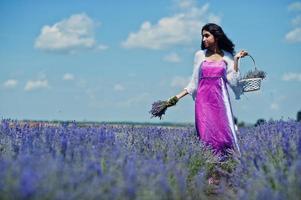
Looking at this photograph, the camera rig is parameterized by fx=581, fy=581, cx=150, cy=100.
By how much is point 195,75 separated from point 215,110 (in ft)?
1.50

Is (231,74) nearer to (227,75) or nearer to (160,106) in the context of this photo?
(227,75)

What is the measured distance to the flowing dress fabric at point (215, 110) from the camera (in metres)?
5.82

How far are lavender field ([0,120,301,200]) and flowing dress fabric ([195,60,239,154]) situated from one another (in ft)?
1.95

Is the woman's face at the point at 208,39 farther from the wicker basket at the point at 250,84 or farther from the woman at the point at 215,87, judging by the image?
the wicker basket at the point at 250,84

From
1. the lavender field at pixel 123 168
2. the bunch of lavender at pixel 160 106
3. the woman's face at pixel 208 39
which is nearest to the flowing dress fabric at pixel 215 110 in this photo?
the woman's face at pixel 208 39

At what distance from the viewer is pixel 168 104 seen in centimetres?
609

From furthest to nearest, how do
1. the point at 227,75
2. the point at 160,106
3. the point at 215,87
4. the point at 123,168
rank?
the point at 160,106, the point at 227,75, the point at 215,87, the point at 123,168

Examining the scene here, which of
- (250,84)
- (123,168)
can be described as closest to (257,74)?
(250,84)

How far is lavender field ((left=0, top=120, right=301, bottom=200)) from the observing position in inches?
111

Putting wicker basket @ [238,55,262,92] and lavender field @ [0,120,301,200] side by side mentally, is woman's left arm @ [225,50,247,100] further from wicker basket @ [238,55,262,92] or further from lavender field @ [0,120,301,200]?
lavender field @ [0,120,301,200]

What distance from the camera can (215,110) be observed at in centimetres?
589

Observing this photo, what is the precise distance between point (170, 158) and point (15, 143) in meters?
1.24

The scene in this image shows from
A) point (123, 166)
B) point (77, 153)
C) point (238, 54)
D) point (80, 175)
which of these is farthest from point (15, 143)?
point (238, 54)

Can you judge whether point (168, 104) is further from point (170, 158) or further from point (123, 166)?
point (123, 166)
